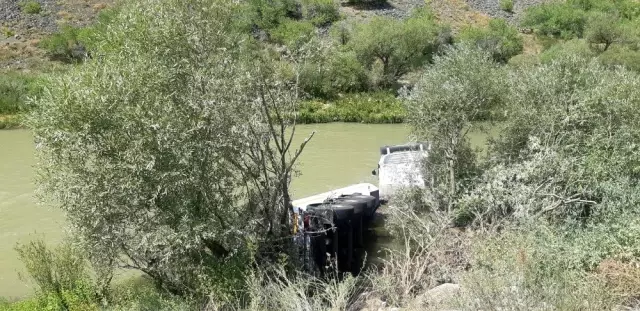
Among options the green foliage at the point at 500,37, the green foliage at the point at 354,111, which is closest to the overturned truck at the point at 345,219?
the green foliage at the point at 354,111

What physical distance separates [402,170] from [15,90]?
28407 mm

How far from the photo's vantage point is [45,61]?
41.4m

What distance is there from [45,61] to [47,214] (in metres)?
27.9

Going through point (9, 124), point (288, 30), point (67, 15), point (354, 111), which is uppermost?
point (67, 15)

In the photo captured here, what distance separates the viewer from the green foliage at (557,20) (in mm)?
52906

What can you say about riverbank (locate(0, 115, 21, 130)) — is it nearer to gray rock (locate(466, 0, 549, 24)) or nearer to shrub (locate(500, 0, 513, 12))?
gray rock (locate(466, 0, 549, 24))

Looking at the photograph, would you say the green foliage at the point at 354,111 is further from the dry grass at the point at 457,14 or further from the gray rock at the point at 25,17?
the gray rock at the point at 25,17

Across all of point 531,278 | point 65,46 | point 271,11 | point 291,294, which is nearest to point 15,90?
point 65,46

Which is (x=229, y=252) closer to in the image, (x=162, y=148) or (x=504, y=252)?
(x=162, y=148)

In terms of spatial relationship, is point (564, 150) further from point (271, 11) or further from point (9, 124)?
point (271, 11)

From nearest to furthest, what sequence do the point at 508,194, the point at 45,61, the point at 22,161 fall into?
1. the point at 508,194
2. the point at 22,161
3. the point at 45,61

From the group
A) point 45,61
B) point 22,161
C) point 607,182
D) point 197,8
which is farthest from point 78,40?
point 607,182

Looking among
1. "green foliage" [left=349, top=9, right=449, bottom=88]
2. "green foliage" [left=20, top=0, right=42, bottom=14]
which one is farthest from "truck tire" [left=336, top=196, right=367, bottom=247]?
"green foliage" [left=20, top=0, right=42, bottom=14]

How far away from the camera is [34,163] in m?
23.8
